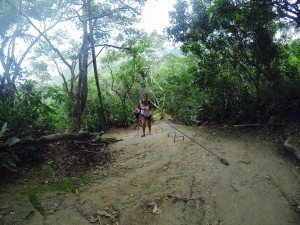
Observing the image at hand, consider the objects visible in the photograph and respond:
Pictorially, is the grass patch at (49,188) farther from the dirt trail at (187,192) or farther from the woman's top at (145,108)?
the woman's top at (145,108)

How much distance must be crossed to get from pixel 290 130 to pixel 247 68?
3.11 m

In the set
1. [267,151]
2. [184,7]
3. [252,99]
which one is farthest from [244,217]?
[184,7]

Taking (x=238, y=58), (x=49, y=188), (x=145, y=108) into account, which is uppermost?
(x=238, y=58)

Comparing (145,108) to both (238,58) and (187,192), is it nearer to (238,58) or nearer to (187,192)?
(238,58)

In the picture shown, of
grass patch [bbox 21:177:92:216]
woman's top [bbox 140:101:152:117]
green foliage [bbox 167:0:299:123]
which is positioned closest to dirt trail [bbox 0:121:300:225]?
grass patch [bbox 21:177:92:216]

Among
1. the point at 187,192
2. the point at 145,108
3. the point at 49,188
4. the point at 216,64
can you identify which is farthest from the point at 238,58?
the point at 49,188

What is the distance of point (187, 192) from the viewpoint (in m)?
4.78

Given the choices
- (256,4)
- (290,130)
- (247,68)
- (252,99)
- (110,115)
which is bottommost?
(110,115)

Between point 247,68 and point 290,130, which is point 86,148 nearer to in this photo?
point 290,130

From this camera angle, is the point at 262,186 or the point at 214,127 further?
the point at 214,127

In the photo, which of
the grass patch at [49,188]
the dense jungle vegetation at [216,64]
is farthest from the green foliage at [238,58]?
the grass patch at [49,188]

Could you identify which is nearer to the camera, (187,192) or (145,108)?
(187,192)

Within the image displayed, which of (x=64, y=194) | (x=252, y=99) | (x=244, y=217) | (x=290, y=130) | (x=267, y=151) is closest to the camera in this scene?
(x=244, y=217)

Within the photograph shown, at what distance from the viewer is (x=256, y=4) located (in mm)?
7906
